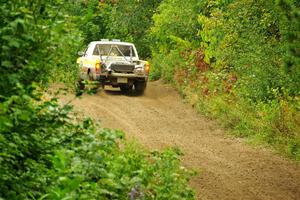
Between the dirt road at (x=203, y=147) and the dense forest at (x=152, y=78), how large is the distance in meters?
0.48

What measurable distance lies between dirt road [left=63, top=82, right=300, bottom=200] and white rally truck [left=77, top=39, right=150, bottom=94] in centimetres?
56

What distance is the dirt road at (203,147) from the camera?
9.62 m

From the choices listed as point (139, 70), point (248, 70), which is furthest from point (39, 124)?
point (139, 70)

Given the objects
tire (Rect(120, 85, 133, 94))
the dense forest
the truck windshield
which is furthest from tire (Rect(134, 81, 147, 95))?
the dense forest

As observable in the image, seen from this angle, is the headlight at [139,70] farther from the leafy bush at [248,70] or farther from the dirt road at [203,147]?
the leafy bush at [248,70]

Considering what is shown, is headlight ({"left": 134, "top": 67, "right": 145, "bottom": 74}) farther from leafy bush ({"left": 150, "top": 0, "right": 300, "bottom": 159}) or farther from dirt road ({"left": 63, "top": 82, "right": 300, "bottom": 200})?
leafy bush ({"left": 150, "top": 0, "right": 300, "bottom": 159})

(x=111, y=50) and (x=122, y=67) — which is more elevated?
(x=111, y=50)

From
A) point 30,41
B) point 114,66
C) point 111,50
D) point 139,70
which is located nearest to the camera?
point 30,41

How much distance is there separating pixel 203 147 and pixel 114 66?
770 centimetres

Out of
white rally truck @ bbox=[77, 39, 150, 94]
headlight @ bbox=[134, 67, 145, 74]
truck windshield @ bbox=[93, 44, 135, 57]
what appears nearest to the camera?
white rally truck @ bbox=[77, 39, 150, 94]

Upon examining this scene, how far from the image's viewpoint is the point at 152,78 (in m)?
25.3

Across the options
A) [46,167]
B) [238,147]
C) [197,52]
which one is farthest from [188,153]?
[197,52]

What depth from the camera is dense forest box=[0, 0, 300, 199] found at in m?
5.16

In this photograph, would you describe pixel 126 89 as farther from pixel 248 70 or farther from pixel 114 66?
pixel 248 70
